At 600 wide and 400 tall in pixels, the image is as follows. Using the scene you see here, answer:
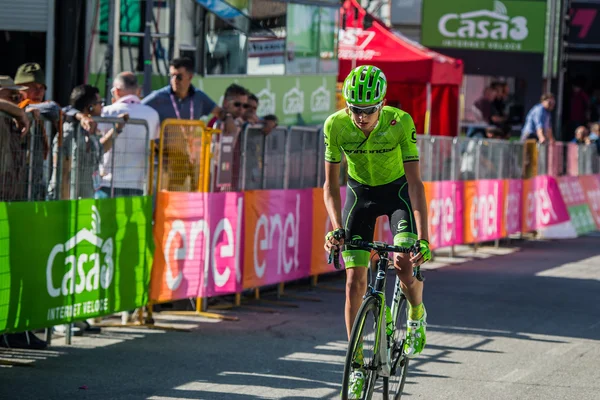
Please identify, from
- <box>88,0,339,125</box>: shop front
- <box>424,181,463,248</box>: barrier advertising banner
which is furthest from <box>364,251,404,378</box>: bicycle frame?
<box>424,181,463,248</box>: barrier advertising banner

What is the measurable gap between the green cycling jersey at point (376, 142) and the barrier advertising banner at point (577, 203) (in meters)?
16.3

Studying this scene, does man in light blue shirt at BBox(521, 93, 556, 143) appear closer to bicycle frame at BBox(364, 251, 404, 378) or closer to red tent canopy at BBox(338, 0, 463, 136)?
red tent canopy at BBox(338, 0, 463, 136)

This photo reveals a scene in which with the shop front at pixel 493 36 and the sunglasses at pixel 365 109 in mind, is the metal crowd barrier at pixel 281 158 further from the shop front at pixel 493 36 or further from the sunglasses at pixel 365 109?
the shop front at pixel 493 36

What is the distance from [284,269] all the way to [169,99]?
7.01ft

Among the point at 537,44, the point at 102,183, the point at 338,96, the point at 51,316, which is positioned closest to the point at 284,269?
the point at 102,183

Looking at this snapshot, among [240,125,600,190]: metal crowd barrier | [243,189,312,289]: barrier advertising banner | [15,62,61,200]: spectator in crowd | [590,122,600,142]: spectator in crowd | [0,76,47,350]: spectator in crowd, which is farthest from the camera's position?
[590,122,600,142]: spectator in crowd

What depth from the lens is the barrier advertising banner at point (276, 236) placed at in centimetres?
1225

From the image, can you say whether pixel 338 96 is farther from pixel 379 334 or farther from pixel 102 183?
pixel 379 334

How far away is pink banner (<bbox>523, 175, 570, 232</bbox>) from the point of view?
869 inches

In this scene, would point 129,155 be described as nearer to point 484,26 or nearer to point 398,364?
point 398,364

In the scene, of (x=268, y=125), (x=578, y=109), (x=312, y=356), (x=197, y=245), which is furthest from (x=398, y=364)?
(x=578, y=109)

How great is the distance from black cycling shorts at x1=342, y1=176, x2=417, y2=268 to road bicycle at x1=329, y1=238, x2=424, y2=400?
11.0 inches

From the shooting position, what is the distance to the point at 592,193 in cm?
2617

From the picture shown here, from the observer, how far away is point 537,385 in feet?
29.0
